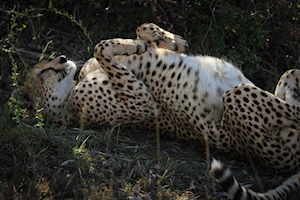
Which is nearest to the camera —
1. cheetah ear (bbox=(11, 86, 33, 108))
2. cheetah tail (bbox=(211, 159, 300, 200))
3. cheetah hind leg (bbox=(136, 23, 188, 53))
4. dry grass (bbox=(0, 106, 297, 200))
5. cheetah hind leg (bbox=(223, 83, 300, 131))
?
cheetah tail (bbox=(211, 159, 300, 200))

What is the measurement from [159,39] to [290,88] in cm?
91

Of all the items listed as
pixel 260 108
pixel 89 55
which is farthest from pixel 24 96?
pixel 260 108

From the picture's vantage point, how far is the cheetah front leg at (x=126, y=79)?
3.47m

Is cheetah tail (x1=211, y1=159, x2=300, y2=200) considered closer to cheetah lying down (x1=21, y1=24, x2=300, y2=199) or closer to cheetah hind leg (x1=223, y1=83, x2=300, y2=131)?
cheetah lying down (x1=21, y1=24, x2=300, y2=199)

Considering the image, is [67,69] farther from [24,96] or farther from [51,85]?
[24,96]

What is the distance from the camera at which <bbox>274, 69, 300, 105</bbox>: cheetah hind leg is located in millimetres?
3367

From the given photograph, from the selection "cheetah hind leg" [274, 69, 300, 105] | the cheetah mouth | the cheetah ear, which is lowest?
the cheetah ear

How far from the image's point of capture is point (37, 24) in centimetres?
450

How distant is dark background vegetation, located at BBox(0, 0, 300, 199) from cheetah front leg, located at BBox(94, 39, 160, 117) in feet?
0.63

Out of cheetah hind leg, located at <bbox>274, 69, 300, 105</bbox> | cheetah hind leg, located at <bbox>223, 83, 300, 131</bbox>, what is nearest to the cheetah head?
cheetah hind leg, located at <bbox>223, 83, 300, 131</bbox>

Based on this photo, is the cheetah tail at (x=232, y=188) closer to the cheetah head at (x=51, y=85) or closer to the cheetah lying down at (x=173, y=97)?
the cheetah lying down at (x=173, y=97)

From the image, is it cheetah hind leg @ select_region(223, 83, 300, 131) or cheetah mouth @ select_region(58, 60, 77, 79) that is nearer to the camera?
cheetah hind leg @ select_region(223, 83, 300, 131)

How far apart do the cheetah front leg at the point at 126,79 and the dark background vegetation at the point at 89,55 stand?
19cm

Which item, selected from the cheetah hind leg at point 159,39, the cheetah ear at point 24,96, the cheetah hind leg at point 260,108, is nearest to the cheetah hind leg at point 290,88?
the cheetah hind leg at point 260,108
